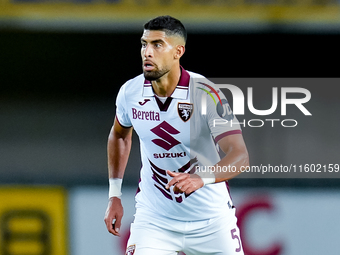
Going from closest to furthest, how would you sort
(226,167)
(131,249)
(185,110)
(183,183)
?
1. (183,183)
2. (226,167)
3. (131,249)
4. (185,110)

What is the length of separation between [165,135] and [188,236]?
0.54 m

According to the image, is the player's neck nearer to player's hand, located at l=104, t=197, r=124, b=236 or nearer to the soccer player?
the soccer player

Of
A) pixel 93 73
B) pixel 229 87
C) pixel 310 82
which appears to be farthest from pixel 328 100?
pixel 93 73

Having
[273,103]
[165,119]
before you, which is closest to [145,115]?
[165,119]

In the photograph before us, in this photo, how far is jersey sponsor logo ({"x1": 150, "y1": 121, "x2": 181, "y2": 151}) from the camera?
252 cm

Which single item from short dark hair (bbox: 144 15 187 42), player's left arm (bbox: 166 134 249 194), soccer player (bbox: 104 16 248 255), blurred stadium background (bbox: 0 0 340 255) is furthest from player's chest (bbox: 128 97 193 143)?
blurred stadium background (bbox: 0 0 340 255)

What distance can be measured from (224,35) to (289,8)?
0.63 m

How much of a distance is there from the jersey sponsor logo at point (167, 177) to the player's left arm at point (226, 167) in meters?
0.24

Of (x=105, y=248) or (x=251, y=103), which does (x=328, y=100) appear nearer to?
(x=251, y=103)

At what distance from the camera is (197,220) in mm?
2525

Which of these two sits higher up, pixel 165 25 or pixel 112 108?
pixel 112 108

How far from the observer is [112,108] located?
4625mm

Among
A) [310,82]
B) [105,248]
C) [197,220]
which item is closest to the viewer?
[197,220]

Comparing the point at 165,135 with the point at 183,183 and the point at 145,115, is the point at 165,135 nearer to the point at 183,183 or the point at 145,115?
the point at 145,115
